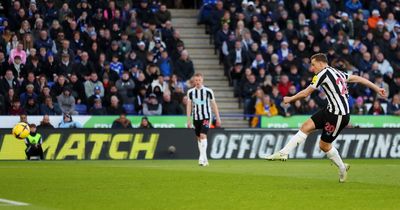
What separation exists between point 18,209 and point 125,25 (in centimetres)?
2078

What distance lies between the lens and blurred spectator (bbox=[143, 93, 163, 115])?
29797 mm

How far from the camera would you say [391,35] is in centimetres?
3675

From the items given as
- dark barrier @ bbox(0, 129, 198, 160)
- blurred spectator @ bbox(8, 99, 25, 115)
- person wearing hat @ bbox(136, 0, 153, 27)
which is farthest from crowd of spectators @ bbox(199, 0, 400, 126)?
blurred spectator @ bbox(8, 99, 25, 115)

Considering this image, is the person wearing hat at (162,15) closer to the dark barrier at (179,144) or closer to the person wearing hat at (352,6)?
the dark barrier at (179,144)

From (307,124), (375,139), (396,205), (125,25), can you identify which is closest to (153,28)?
(125,25)

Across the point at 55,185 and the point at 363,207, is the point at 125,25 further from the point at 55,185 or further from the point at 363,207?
the point at 363,207

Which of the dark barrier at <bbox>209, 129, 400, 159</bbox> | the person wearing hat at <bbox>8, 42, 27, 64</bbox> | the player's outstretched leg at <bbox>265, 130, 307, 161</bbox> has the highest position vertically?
the player's outstretched leg at <bbox>265, 130, 307, 161</bbox>

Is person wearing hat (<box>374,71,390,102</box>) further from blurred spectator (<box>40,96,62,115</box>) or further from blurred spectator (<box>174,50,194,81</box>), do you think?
blurred spectator (<box>40,96,62,115</box>)

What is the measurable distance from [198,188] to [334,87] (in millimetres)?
2918

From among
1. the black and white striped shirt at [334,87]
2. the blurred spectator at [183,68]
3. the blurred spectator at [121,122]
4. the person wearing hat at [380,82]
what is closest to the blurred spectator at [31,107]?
the blurred spectator at [121,122]

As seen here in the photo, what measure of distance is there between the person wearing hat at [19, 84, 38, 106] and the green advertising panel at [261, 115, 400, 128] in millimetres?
6959

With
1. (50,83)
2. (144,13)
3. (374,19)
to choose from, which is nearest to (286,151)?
(50,83)

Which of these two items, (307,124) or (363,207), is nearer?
(363,207)

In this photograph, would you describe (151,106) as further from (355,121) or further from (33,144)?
(355,121)
